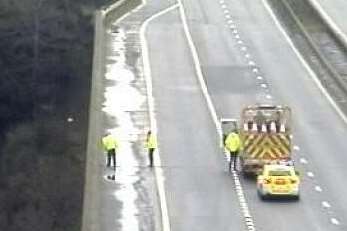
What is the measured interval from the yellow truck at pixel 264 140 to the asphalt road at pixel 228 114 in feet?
2.59

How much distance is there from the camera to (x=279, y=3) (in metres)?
85.8

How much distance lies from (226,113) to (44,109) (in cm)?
2750

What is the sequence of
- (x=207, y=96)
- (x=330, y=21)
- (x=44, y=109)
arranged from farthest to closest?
(x=44, y=109) → (x=330, y=21) → (x=207, y=96)

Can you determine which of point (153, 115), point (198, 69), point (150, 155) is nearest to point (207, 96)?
point (153, 115)

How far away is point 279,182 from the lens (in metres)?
43.6

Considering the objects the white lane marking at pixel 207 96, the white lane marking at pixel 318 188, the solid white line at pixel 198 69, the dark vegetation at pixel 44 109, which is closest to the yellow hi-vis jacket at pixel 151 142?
the white lane marking at pixel 207 96

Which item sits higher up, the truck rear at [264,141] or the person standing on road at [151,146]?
the truck rear at [264,141]

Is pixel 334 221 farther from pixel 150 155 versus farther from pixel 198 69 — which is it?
pixel 198 69

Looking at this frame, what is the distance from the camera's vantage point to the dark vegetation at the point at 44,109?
6531 cm

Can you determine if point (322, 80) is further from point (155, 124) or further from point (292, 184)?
point (292, 184)

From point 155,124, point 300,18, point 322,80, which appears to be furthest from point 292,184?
point 300,18

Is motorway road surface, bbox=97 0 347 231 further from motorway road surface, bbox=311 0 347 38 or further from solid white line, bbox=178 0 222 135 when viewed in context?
motorway road surface, bbox=311 0 347 38

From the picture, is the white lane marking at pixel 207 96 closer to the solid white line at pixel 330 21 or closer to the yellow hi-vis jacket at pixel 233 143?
the yellow hi-vis jacket at pixel 233 143

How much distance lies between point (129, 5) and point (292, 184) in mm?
40399
